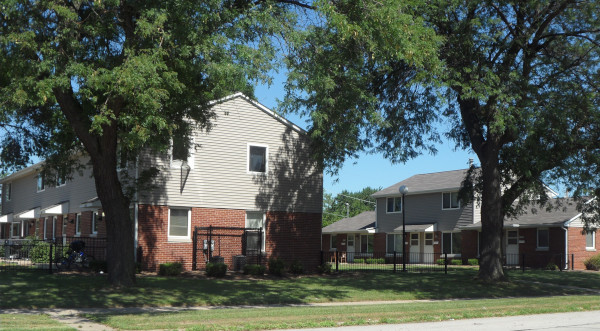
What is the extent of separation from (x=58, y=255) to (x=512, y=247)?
28074 mm

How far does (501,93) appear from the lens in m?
18.9

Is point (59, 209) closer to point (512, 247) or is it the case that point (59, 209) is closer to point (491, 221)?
point (491, 221)

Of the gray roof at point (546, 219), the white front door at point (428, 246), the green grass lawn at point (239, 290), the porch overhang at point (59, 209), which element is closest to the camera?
the green grass lawn at point (239, 290)

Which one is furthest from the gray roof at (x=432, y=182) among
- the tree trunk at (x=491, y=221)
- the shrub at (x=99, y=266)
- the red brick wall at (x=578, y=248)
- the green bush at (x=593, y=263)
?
the shrub at (x=99, y=266)

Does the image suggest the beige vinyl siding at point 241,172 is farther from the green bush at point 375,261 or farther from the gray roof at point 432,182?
the green bush at point 375,261

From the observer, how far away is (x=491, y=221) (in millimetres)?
22672

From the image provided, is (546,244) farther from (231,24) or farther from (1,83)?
(1,83)

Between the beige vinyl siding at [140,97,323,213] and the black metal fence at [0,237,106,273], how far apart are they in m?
3.28

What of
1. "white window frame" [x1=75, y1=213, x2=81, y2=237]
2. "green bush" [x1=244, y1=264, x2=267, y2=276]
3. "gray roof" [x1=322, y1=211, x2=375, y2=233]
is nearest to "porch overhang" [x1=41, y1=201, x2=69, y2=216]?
"white window frame" [x1=75, y1=213, x2=81, y2=237]

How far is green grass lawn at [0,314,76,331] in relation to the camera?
36.6 ft

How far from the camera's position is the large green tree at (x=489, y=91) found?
16359 millimetres

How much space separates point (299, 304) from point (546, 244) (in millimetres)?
26514

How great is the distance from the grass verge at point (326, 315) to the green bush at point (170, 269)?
30.2 feet

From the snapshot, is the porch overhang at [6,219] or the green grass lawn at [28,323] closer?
the green grass lawn at [28,323]
